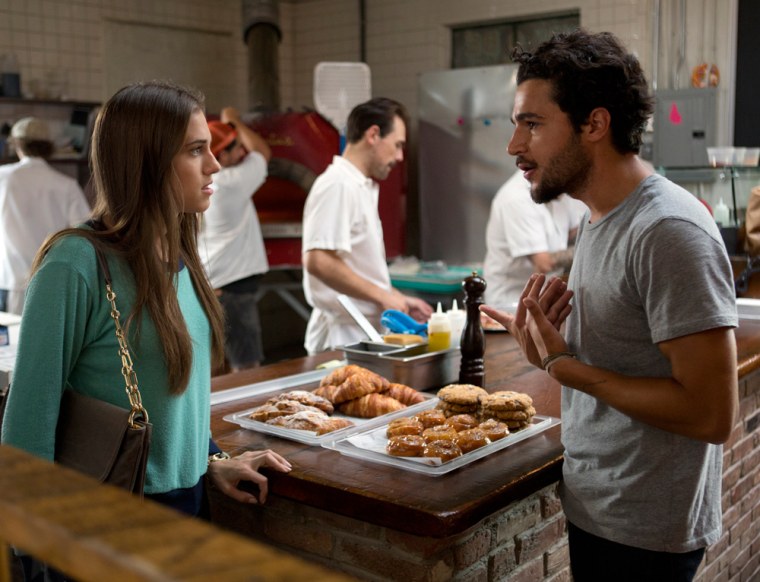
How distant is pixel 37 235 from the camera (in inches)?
214

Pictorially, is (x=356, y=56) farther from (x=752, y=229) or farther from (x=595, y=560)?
(x=595, y=560)

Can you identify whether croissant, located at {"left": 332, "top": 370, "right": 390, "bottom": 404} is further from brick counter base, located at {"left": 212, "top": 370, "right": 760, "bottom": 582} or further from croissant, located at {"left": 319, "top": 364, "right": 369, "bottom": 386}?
brick counter base, located at {"left": 212, "top": 370, "right": 760, "bottom": 582}

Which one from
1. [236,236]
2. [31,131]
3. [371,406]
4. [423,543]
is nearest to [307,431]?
[371,406]

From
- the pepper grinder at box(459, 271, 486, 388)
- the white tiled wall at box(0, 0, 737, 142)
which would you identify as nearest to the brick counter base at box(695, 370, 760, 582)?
the pepper grinder at box(459, 271, 486, 388)

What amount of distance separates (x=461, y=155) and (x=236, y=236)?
2.27m

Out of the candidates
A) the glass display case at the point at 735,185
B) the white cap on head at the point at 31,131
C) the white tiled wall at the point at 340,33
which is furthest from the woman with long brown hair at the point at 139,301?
the white tiled wall at the point at 340,33

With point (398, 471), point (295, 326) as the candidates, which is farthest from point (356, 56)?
point (398, 471)

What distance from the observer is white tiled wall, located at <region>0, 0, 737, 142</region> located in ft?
20.6

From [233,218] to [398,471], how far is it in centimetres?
402

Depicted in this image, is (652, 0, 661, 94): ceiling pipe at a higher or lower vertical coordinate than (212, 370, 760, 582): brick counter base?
higher

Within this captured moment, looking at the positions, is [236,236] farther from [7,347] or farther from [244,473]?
[244,473]

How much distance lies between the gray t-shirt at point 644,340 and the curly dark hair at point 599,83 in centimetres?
13

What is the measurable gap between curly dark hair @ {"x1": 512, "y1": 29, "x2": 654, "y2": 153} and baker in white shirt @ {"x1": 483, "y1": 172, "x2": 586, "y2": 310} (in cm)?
260

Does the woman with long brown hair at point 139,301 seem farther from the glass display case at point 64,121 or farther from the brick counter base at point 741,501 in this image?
the glass display case at point 64,121
